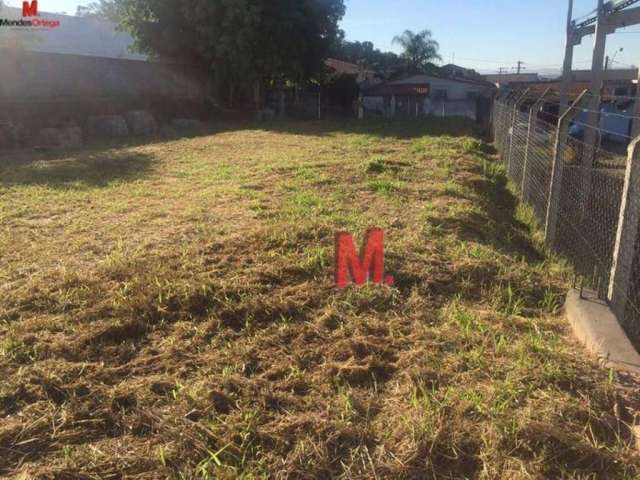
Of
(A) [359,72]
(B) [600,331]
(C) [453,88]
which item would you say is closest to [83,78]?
(B) [600,331]

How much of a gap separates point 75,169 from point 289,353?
6835 mm

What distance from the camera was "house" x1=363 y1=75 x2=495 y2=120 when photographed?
A: 1032 inches

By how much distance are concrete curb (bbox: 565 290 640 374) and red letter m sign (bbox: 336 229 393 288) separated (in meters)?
1.11

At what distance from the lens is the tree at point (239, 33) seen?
60.0ft

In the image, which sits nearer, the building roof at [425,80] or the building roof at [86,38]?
the building roof at [86,38]

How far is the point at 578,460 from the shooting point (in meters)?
2.03

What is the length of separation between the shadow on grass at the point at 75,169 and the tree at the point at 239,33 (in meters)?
9.37

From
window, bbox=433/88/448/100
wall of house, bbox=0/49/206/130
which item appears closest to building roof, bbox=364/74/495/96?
window, bbox=433/88/448/100

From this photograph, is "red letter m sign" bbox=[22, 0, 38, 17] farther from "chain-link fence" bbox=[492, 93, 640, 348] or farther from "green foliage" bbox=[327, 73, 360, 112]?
"chain-link fence" bbox=[492, 93, 640, 348]

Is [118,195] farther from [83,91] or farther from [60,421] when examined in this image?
[83,91]

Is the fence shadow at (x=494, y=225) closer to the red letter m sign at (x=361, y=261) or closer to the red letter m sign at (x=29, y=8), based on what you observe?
the red letter m sign at (x=361, y=261)

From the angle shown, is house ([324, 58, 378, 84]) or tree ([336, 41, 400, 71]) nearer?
house ([324, 58, 378, 84])

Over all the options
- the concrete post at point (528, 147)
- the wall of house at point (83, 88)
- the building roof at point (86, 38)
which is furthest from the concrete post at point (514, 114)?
the building roof at point (86, 38)

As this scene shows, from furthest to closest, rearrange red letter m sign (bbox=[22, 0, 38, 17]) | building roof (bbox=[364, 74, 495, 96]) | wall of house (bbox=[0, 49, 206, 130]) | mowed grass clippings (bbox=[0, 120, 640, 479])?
building roof (bbox=[364, 74, 495, 96]) → red letter m sign (bbox=[22, 0, 38, 17]) → wall of house (bbox=[0, 49, 206, 130]) → mowed grass clippings (bbox=[0, 120, 640, 479])
